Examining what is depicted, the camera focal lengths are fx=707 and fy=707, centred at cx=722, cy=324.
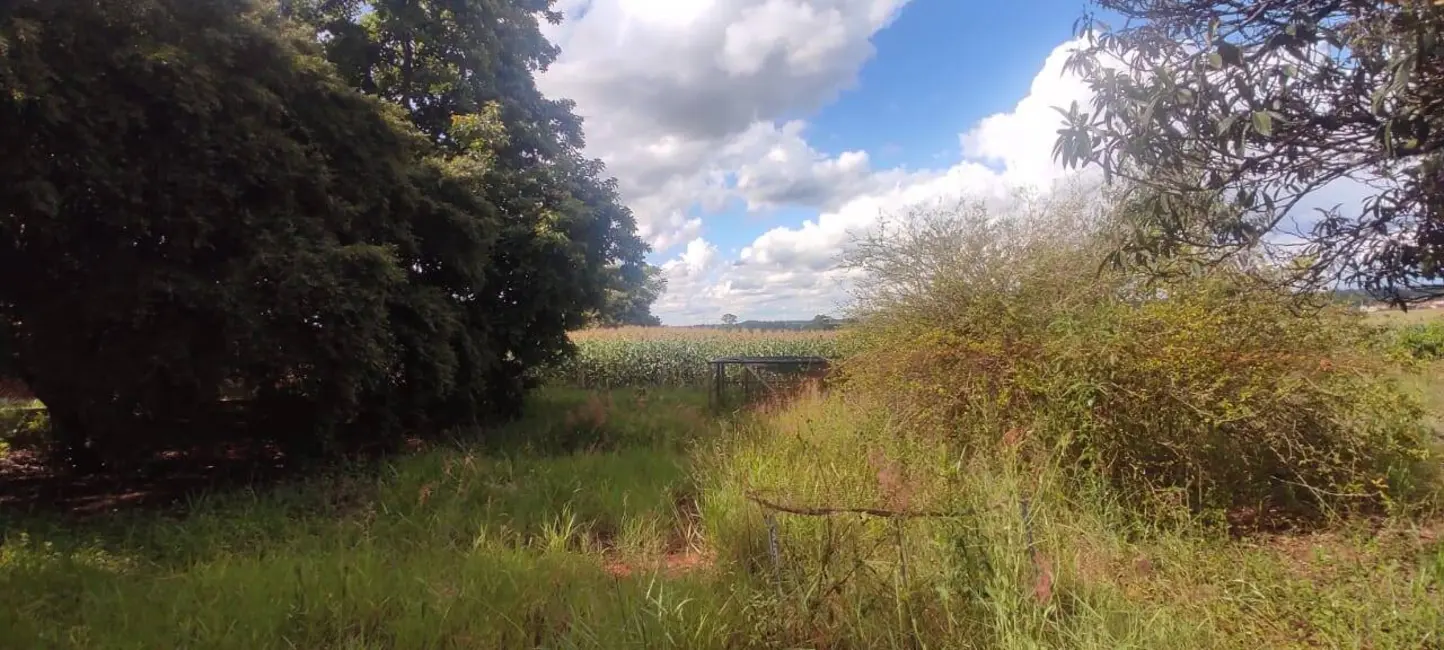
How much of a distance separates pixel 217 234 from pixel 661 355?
39.1ft

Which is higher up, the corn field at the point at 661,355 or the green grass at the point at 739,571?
the corn field at the point at 661,355

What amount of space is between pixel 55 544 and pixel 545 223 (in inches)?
266

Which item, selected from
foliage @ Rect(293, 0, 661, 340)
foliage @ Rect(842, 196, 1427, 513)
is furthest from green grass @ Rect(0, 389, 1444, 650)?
foliage @ Rect(293, 0, 661, 340)

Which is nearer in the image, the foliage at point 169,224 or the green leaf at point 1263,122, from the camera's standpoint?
the green leaf at point 1263,122

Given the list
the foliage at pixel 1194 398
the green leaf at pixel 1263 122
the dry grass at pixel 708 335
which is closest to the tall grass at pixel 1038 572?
the foliage at pixel 1194 398

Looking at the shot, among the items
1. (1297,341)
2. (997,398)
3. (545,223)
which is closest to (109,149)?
(545,223)

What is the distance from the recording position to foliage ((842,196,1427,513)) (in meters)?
5.11

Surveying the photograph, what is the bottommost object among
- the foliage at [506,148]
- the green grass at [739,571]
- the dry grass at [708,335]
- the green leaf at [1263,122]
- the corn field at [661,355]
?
the green grass at [739,571]

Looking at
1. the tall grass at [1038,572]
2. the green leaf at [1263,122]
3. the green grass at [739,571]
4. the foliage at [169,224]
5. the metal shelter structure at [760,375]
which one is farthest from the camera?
the metal shelter structure at [760,375]

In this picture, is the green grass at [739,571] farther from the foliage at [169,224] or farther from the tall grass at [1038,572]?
the foliage at [169,224]

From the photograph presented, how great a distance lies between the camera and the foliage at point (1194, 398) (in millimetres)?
5105

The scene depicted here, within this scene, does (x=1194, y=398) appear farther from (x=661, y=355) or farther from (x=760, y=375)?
(x=661, y=355)

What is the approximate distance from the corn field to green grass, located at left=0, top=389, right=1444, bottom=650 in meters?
10.8

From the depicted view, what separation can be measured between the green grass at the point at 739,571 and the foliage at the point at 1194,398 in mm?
410
